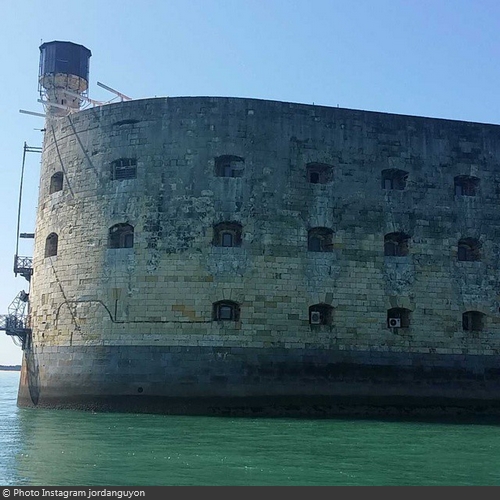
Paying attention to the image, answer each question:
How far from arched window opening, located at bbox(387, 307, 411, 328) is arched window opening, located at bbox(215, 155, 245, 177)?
571 cm

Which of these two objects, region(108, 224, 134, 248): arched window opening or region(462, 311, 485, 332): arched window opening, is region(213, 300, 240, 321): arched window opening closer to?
region(108, 224, 134, 248): arched window opening

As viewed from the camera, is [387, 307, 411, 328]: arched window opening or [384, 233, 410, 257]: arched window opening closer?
[387, 307, 411, 328]: arched window opening

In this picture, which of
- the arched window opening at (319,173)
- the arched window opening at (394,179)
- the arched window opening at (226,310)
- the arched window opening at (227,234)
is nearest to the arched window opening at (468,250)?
the arched window opening at (394,179)

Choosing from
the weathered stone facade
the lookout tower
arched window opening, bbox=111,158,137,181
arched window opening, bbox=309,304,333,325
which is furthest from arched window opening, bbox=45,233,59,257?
arched window opening, bbox=309,304,333,325

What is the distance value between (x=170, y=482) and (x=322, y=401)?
10251 mm

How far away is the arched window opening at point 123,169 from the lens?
21062 millimetres

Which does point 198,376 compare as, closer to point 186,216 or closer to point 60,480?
point 186,216

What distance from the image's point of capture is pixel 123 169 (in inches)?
835

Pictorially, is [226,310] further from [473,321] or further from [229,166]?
[473,321]

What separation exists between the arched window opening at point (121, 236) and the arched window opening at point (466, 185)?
9563 mm

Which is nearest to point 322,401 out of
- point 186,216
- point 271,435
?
point 271,435

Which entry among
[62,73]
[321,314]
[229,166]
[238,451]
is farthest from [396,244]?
[62,73]

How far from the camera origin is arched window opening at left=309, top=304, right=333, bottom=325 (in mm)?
20469

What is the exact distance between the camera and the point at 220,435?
15.3m
